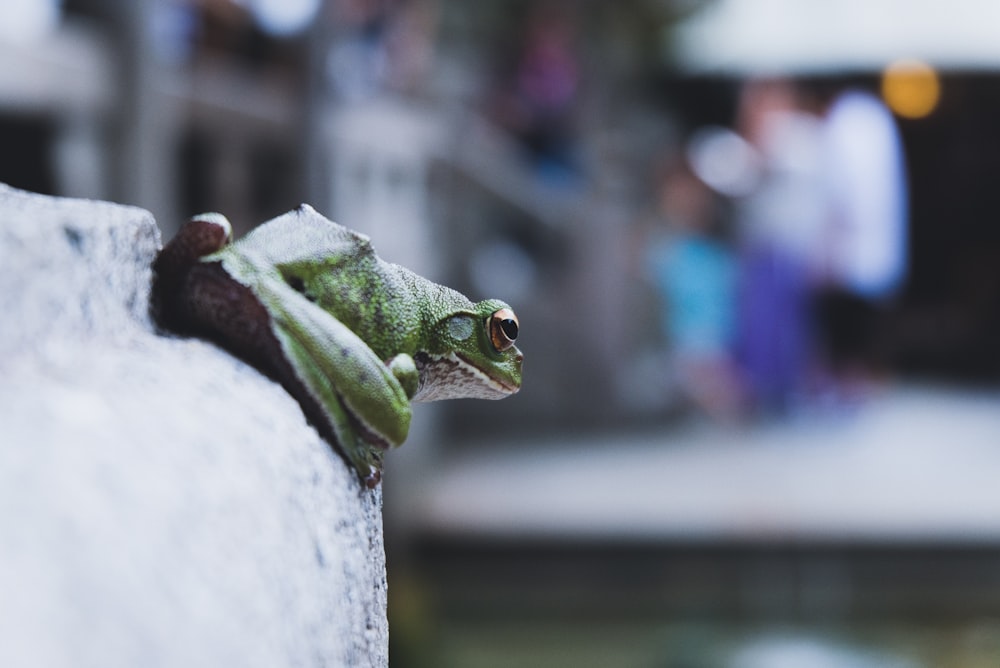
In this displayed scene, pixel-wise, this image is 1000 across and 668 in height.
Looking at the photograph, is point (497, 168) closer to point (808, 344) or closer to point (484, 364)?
point (808, 344)

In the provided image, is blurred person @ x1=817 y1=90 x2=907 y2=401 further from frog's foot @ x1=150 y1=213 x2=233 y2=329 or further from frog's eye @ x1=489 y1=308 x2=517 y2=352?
frog's foot @ x1=150 y1=213 x2=233 y2=329

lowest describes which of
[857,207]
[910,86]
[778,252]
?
[778,252]

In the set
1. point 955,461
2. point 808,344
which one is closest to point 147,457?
point 955,461

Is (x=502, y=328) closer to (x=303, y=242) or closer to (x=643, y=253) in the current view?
(x=303, y=242)

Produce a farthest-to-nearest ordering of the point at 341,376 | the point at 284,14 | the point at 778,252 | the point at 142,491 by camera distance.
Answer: the point at 778,252 < the point at 284,14 < the point at 341,376 < the point at 142,491

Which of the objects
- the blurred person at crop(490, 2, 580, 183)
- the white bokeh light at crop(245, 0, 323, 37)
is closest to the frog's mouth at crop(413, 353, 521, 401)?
the white bokeh light at crop(245, 0, 323, 37)

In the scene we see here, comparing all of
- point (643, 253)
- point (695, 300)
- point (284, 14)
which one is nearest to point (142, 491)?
point (284, 14)
